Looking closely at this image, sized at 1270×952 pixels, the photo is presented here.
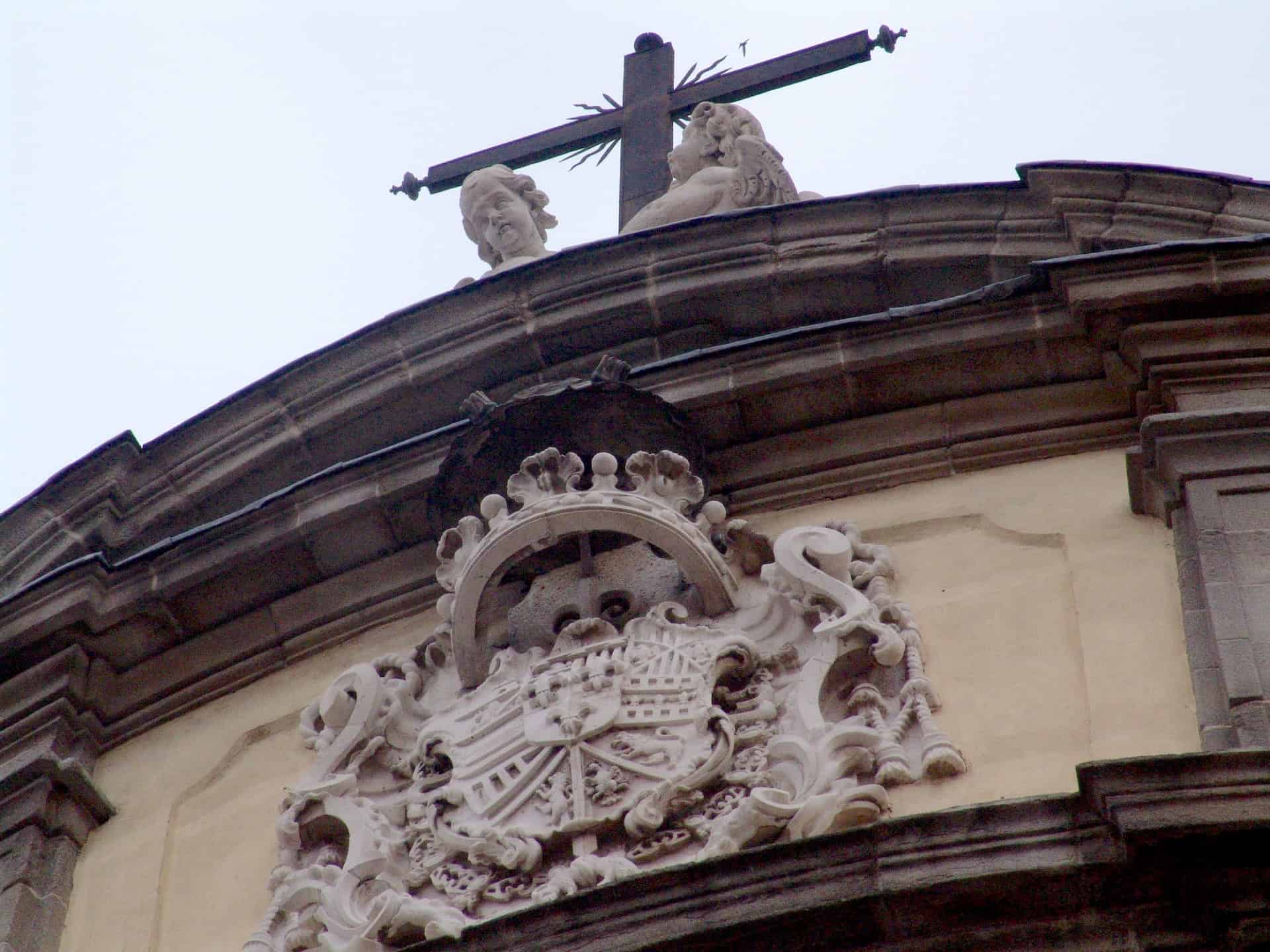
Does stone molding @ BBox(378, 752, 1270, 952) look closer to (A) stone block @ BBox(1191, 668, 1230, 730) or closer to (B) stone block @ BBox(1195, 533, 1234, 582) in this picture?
(A) stone block @ BBox(1191, 668, 1230, 730)

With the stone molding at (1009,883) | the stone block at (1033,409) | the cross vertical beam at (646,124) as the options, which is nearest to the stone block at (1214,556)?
the stone block at (1033,409)

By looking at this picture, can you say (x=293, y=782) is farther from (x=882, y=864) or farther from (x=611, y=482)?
(x=882, y=864)

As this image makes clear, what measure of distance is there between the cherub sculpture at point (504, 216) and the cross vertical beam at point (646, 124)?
0.40m

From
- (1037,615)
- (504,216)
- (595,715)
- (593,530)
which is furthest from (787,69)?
(595,715)

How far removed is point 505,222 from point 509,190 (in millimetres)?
184

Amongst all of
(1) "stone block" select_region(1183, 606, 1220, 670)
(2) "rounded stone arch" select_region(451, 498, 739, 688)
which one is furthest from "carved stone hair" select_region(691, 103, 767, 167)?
(1) "stone block" select_region(1183, 606, 1220, 670)

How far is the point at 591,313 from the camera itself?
32.4 feet

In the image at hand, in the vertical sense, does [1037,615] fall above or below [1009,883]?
above

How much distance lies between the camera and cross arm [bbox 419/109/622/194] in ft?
39.2

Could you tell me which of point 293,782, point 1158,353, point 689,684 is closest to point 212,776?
point 293,782

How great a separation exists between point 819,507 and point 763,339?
55 centimetres

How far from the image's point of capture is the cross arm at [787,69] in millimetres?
11906

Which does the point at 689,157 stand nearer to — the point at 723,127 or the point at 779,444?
the point at 723,127

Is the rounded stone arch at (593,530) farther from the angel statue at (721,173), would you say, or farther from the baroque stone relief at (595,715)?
the angel statue at (721,173)
